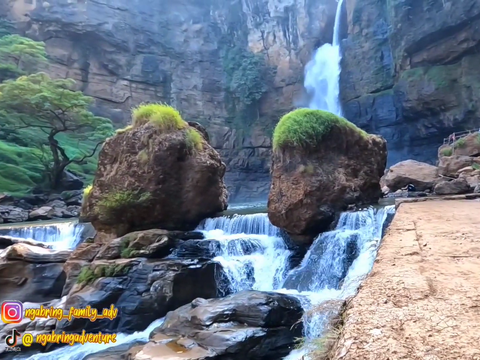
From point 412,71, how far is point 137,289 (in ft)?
75.6

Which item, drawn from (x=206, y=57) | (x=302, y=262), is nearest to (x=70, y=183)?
(x=302, y=262)

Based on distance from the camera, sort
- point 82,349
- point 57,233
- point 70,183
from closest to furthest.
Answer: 1. point 82,349
2. point 57,233
3. point 70,183

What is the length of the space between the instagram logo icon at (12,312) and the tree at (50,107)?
1154 centimetres

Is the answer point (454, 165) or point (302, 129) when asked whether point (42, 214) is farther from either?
point (454, 165)

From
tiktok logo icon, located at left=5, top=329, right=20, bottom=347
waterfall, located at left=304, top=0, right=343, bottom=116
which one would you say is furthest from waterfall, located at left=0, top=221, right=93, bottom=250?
waterfall, located at left=304, top=0, right=343, bottom=116

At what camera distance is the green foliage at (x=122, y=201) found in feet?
26.3

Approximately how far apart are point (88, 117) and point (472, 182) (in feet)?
50.0

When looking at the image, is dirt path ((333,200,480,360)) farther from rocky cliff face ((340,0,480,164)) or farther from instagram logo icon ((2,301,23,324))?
rocky cliff face ((340,0,480,164))

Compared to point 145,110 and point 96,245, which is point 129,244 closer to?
point 96,245

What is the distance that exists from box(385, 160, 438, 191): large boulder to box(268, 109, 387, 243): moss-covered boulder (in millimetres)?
7113

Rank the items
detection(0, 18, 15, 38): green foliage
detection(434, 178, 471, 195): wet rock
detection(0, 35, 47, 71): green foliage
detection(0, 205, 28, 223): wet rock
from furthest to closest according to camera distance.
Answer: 1. detection(0, 18, 15, 38): green foliage
2. detection(0, 35, 47, 71): green foliage
3. detection(0, 205, 28, 223): wet rock
4. detection(434, 178, 471, 195): wet rock

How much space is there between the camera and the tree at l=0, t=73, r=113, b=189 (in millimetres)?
16531

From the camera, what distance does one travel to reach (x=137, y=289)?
5996 mm

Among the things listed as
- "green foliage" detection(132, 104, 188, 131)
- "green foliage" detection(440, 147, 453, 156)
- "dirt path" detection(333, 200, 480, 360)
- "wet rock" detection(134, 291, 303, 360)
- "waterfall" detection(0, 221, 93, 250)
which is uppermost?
"green foliage" detection(440, 147, 453, 156)
